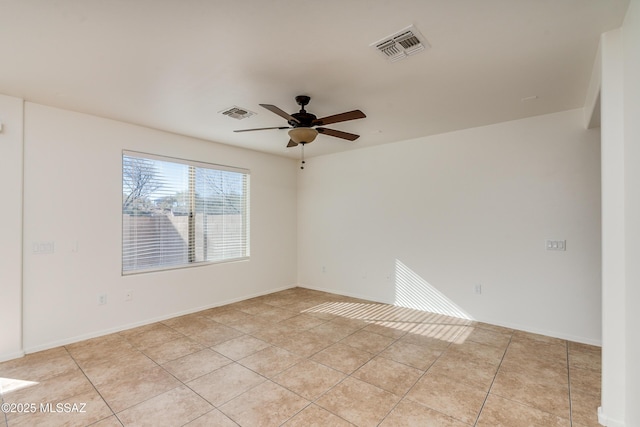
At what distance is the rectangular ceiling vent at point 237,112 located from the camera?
11.1 feet

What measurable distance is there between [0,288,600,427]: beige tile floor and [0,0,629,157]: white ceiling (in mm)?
2701

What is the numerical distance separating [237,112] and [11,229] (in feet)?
8.63

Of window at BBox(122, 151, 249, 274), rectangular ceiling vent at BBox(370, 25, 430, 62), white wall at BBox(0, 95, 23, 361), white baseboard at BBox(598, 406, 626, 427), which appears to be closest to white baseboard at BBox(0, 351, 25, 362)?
white wall at BBox(0, 95, 23, 361)

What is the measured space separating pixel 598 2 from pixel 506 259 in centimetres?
293

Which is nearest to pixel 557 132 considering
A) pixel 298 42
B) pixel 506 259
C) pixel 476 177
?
pixel 476 177

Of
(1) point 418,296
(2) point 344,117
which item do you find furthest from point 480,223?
(2) point 344,117

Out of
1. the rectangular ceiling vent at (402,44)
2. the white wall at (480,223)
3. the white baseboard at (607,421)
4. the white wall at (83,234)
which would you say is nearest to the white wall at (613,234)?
the white baseboard at (607,421)

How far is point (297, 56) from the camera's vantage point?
2.31 metres

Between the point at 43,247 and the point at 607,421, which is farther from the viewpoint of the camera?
the point at 43,247

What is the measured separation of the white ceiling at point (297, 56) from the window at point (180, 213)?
2.91 ft

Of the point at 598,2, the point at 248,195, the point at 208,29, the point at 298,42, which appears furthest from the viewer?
the point at 248,195

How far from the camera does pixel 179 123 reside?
389 centimetres

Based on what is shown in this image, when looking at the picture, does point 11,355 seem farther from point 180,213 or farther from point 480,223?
point 480,223

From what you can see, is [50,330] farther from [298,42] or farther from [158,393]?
[298,42]
